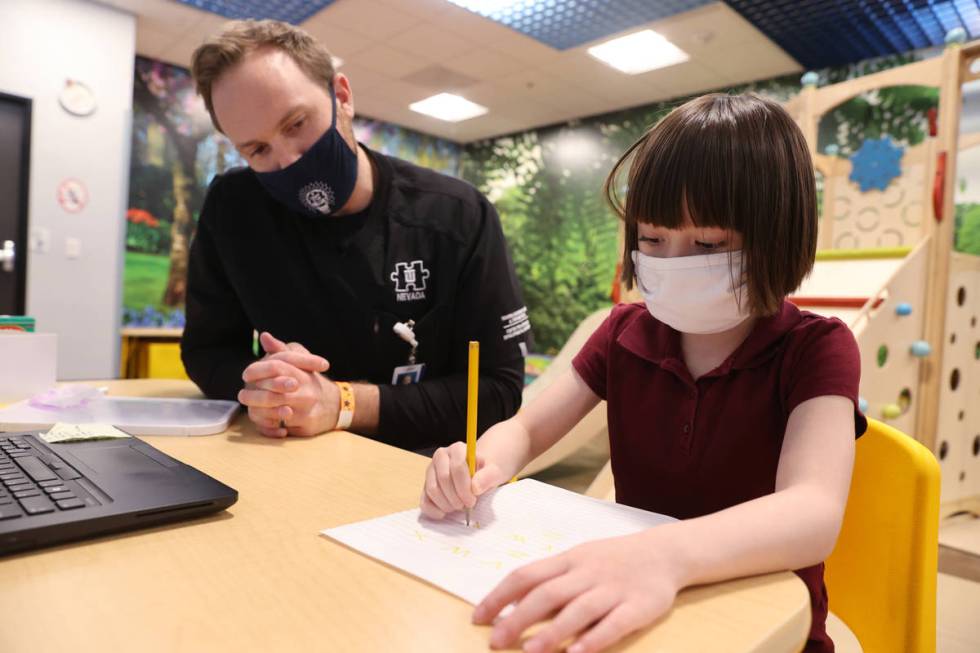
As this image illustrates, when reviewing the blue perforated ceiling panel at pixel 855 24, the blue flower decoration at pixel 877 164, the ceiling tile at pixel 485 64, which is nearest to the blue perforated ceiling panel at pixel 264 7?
the ceiling tile at pixel 485 64

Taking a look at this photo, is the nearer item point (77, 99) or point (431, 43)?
point (77, 99)

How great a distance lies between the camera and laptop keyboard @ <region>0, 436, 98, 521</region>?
1.84ft

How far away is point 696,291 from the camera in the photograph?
780mm

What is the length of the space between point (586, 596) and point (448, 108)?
5855mm

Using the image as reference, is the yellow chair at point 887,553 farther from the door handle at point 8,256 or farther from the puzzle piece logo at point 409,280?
the door handle at point 8,256

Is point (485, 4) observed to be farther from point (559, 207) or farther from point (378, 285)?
point (378, 285)

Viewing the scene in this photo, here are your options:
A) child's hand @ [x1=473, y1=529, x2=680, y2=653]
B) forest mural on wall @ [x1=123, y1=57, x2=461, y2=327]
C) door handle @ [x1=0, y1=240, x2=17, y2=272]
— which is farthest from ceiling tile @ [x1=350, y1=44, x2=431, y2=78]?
child's hand @ [x1=473, y1=529, x2=680, y2=653]

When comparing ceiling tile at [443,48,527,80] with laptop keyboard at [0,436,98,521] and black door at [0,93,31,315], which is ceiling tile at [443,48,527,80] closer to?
black door at [0,93,31,315]

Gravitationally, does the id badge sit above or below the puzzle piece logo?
below

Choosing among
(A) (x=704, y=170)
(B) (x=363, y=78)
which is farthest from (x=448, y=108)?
(A) (x=704, y=170)

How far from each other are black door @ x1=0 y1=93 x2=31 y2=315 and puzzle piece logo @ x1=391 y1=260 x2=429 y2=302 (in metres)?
3.49

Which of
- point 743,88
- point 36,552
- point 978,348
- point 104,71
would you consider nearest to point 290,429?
point 36,552

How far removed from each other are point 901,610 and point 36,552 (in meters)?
0.85

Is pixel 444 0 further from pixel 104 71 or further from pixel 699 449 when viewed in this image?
pixel 699 449
